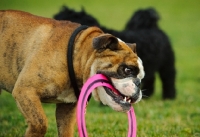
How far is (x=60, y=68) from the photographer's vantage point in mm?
5461

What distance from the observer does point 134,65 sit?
210 inches

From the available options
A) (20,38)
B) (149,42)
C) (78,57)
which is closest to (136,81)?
(78,57)

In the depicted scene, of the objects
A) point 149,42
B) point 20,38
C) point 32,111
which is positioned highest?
point 20,38

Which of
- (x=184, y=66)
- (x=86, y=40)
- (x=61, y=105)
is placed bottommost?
(x=184, y=66)

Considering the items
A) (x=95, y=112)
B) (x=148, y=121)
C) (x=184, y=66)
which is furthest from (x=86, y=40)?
(x=184, y=66)

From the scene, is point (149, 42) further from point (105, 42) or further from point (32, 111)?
point (32, 111)

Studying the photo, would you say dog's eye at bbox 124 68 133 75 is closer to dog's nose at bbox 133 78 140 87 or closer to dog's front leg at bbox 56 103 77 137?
dog's nose at bbox 133 78 140 87

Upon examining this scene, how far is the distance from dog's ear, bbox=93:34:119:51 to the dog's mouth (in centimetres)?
39

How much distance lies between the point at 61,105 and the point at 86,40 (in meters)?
1.03

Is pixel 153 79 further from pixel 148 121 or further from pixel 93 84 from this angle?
pixel 93 84

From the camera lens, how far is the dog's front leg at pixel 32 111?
5324 mm

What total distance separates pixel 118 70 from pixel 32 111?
111 centimetres

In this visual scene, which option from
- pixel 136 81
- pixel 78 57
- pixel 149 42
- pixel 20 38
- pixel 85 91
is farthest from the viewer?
pixel 149 42

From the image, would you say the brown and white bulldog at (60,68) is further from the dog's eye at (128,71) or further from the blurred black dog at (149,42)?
the blurred black dog at (149,42)
